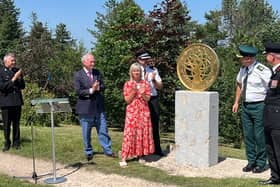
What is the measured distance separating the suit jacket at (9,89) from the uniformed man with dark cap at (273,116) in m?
4.64

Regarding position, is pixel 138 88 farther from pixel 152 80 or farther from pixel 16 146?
pixel 16 146

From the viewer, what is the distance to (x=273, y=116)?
241 inches

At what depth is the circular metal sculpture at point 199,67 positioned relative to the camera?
24.5 ft

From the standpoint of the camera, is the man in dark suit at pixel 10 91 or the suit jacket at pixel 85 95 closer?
the suit jacket at pixel 85 95

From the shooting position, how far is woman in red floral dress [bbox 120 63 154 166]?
7531mm

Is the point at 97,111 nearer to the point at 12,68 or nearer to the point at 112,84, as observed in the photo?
the point at 12,68

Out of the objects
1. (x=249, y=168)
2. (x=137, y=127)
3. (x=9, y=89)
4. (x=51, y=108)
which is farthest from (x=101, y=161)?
(x=249, y=168)

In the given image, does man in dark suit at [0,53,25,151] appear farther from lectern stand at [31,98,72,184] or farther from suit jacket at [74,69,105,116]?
lectern stand at [31,98,72,184]

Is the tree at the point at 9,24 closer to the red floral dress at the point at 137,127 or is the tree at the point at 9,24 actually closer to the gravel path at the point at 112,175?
the gravel path at the point at 112,175

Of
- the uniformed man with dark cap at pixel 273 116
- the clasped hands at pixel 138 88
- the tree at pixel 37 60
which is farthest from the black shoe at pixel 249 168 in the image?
the tree at pixel 37 60

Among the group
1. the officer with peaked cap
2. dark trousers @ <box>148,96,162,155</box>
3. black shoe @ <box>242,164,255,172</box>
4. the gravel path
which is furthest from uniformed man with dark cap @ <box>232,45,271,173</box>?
dark trousers @ <box>148,96,162,155</box>

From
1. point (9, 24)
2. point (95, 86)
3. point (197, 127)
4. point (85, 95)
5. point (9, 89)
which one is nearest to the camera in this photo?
point (197, 127)

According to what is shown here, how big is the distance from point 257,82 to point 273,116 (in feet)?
2.50

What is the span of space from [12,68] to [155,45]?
478cm
